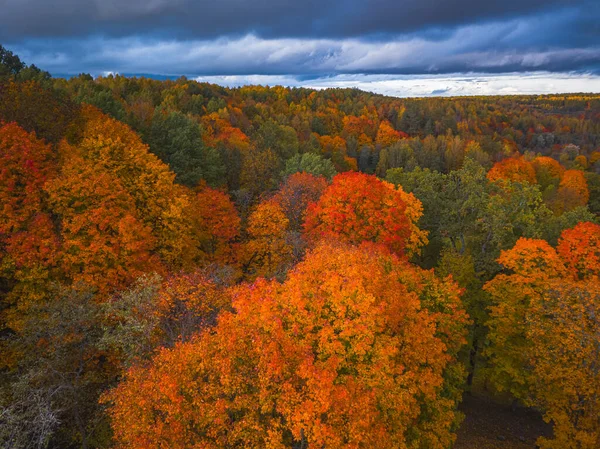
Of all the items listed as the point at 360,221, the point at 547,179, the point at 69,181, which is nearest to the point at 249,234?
the point at 360,221

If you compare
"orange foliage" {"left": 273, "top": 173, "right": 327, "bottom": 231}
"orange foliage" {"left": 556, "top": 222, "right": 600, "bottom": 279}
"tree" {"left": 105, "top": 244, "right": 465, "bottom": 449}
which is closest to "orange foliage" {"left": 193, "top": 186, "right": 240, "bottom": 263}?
"orange foliage" {"left": 273, "top": 173, "right": 327, "bottom": 231}

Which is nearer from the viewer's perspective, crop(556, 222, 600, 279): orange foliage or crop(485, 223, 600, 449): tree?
crop(485, 223, 600, 449): tree

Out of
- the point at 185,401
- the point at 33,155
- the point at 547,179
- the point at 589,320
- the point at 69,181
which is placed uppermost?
the point at 33,155

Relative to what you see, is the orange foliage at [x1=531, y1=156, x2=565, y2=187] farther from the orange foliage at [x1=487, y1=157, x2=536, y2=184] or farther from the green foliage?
the green foliage

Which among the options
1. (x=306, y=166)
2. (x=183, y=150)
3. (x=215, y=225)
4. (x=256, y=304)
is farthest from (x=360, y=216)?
(x=183, y=150)

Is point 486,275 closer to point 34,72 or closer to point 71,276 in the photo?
point 71,276

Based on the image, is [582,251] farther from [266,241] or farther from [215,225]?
[215,225]

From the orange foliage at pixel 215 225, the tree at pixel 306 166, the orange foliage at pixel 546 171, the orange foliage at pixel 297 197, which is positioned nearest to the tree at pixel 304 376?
the orange foliage at pixel 215 225
